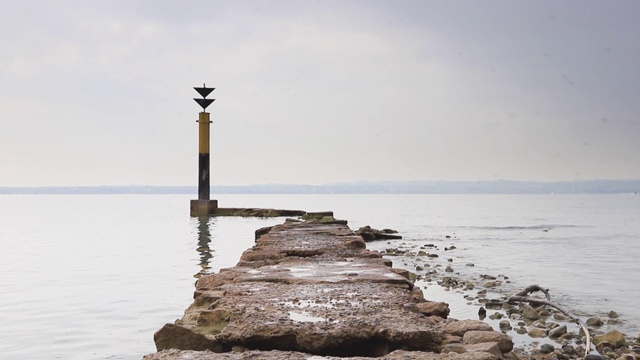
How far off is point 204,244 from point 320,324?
1642 centimetres

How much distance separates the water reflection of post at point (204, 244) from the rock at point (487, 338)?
9.43 metres

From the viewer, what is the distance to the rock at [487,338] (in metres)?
3.57

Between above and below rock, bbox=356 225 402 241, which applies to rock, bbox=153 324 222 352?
above

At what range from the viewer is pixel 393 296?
458 cm

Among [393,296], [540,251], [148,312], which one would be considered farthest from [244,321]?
[540,251]

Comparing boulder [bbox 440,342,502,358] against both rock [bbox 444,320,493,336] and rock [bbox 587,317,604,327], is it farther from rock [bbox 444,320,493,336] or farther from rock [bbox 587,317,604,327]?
rock [bbox 587,317,604,327]

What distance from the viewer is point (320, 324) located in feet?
11.8

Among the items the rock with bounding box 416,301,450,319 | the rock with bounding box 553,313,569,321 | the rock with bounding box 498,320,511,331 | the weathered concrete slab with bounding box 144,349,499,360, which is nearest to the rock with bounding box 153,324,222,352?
the weathered concrete slab with bounding box 144,349,499,360

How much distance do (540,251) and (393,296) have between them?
1748 cm

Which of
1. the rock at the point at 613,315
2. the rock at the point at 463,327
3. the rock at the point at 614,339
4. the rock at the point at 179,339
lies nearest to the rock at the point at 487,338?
the rock at the point at 463,327

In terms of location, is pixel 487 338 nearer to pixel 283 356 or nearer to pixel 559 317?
pixel 283 356

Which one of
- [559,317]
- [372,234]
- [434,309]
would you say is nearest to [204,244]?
[372,234]

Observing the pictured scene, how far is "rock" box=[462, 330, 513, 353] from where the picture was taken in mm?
3574

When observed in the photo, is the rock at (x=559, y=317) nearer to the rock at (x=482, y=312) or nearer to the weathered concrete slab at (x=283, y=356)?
the rock at (x=482, y=312)
